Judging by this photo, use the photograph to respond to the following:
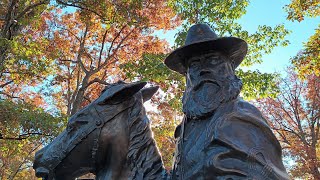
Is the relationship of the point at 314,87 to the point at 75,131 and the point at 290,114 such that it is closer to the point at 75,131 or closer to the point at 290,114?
the point at 290,114

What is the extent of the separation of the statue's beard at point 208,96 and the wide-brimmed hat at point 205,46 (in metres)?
0.26

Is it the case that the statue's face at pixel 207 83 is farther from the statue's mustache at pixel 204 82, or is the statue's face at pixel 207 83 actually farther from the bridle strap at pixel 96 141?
the bridle strap at pixel 96 141

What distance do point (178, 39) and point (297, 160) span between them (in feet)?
29.8

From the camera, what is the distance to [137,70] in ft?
35.3

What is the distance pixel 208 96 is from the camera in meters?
2.27

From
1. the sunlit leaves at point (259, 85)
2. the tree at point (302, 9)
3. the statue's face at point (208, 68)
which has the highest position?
the tree at point (302, 9)

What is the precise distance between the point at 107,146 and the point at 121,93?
377mm

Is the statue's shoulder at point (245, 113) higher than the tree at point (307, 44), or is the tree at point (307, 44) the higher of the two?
the tree at point (307, 44)

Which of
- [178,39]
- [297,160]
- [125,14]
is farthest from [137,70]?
[297,160]

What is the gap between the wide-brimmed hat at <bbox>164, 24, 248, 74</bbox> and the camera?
2410mm

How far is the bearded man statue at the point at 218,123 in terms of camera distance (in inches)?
72.9

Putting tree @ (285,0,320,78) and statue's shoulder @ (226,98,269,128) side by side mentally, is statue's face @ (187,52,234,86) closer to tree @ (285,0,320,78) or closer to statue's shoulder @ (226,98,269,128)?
statue's shoulder @ (226,98,269,128)

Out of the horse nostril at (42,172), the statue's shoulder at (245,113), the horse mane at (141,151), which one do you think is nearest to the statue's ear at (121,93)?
the horse mane at (141,151)

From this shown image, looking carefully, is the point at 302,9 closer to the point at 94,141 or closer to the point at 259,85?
the point at 259,85
